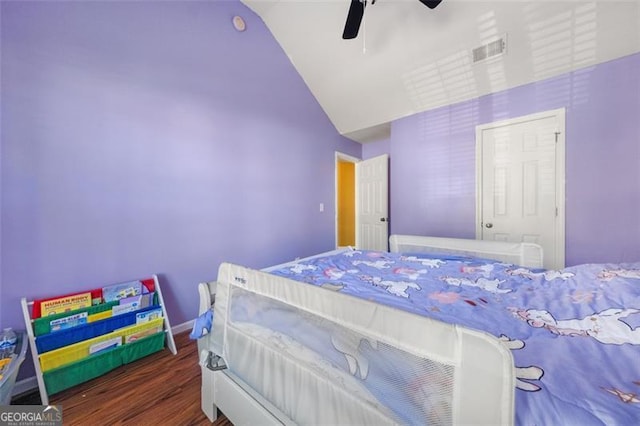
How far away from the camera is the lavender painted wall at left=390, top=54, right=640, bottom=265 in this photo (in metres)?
2.03

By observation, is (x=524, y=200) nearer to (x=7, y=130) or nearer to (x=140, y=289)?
(x=140, y=289)

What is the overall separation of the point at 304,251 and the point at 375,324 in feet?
8.94

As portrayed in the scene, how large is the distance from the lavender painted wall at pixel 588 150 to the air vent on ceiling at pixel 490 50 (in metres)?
0.48

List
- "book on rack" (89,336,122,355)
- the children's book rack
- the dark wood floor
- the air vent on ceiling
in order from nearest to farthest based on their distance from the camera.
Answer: the dark wood floor
the children's book rack
"book on rack" (89,336,122,355)
the air vent on ceiling

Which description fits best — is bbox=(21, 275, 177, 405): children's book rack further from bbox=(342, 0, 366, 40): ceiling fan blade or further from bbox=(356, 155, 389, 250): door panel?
bbox=(356, 155, 389, 250): door panel

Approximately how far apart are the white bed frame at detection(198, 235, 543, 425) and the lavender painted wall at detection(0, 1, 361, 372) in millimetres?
1066

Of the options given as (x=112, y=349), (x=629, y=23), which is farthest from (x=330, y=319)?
(x=629, y=23)

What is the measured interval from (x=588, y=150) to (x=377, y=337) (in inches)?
115

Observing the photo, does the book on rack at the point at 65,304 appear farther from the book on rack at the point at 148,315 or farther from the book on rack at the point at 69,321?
the book on rack at the point at 148,315

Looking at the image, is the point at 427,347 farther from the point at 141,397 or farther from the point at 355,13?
the point at 355,13

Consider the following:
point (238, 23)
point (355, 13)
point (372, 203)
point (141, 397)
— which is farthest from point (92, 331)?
point (372, 203)

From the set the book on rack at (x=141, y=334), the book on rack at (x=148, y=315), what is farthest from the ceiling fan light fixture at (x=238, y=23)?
the book on rack at (x=141, y=334)

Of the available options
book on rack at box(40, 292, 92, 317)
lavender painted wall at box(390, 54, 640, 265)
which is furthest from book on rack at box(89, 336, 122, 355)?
lavender painted wall at box(390, 54, 640, 265)

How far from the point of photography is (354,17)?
1721 millimetres
